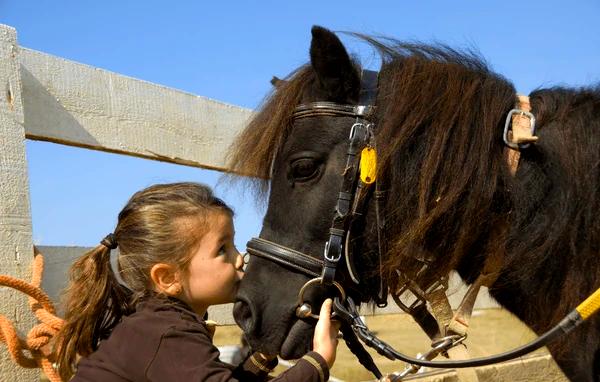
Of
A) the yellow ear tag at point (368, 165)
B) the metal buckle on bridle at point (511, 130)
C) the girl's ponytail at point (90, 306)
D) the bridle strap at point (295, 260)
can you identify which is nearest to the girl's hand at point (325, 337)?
the bridle strap at point (295, 260)

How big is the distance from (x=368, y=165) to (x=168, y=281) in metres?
0.71


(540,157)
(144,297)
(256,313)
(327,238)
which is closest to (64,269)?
(144,297)

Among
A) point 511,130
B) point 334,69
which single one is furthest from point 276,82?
point 511,130

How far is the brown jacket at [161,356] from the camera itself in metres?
1.58

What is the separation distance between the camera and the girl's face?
187 centimetres

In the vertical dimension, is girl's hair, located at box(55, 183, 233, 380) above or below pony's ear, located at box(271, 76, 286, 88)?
below

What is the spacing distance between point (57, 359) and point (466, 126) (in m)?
1.46

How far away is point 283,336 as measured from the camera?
6.15 feet

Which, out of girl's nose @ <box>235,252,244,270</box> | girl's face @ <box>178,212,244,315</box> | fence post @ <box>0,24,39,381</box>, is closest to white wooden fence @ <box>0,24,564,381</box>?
fence post @ <box>0,24,39,381</box>

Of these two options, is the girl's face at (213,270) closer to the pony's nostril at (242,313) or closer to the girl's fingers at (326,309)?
the pony's nostril at (242,313)

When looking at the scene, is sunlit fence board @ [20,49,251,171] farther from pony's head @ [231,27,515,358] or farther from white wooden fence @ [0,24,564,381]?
pony's head @ [231,27,515,358]

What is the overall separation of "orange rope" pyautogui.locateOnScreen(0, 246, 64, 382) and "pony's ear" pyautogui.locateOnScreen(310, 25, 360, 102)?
1.09 meters

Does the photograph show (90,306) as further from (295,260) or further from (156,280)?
(295,260)

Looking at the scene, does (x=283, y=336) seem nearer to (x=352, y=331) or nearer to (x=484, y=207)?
(x=352, y=331)
